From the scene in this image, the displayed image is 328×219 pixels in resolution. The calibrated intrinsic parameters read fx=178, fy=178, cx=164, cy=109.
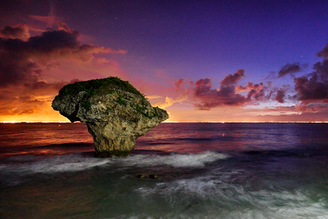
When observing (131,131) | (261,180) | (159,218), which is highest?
(131,131)

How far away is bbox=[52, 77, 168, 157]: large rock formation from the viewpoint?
11.6 m

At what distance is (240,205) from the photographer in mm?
6285

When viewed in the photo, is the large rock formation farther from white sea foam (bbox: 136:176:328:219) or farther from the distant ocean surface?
white sea foam (bbox: 136:176:328:219)

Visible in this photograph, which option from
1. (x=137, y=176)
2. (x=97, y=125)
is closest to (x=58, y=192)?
(x=137, y=176)

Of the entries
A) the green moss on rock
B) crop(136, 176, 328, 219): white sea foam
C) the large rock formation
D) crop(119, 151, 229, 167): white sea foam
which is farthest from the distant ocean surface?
the green moss on rock

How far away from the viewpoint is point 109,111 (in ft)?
38.6

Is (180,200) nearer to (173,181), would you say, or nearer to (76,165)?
(173,181)

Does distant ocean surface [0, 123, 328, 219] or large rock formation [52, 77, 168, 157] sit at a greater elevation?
large rock formation [52, 77, 168, 157]

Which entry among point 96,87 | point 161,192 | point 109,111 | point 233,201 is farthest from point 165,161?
point 96,87

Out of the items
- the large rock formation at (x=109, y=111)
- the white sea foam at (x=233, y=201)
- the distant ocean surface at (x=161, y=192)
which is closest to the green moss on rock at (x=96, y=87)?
the large rock formation at (x=109, y=111)

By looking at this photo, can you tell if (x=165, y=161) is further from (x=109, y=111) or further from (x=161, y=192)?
(x=161, y=192)

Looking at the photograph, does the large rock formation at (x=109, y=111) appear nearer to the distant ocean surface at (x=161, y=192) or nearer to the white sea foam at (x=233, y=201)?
the distant ocean surface at (x=161, y=192)

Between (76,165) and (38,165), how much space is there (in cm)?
266

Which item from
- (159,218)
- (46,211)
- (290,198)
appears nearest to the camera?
(159,218)
